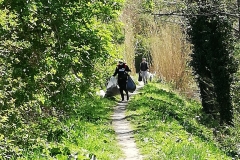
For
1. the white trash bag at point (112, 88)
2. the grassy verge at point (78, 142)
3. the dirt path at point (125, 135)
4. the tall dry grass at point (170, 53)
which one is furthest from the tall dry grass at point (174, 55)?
the grassy verge at point (78, 142)

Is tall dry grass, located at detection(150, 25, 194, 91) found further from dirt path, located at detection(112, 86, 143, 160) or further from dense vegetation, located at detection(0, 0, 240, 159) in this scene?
dirt path, located at detection(112, 86, 143, 160)

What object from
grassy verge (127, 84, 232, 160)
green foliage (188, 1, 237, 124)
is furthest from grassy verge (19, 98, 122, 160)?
green foliage (188, 1, 237, 124)

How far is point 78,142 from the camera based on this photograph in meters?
9.41

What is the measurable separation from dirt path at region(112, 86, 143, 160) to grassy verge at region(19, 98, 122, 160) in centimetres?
17

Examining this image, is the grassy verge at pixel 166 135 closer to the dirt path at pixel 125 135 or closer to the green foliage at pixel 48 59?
the dirt path at pixel 125 135

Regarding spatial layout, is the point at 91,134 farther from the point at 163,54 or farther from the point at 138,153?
the point at 163,54

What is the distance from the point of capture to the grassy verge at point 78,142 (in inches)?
304

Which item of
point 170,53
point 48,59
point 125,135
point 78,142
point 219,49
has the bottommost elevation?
point 125,135

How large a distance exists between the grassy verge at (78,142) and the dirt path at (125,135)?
166 mm

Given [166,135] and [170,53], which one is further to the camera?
[170,53]

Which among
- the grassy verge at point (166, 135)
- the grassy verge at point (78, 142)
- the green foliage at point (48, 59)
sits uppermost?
the green foliage at point (48, 59)

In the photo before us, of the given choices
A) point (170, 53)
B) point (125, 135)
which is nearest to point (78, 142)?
point (125, 135)

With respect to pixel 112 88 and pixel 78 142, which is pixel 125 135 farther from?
pixel 112 88

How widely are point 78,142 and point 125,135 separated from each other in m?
2.69
